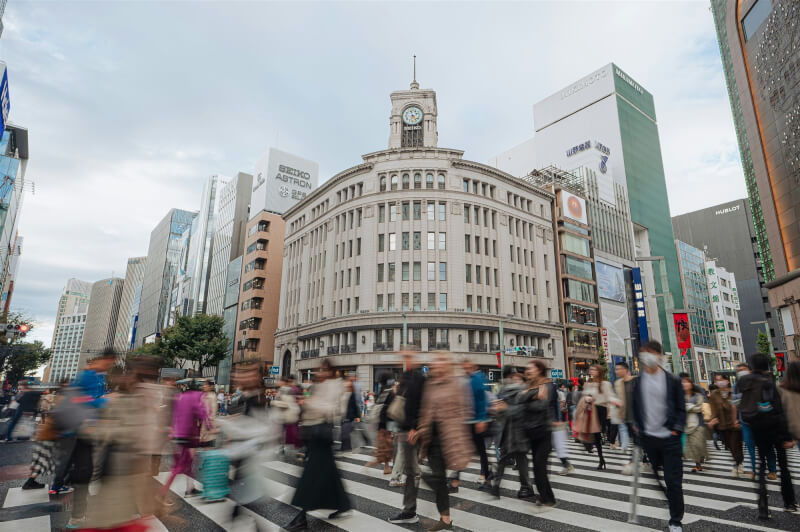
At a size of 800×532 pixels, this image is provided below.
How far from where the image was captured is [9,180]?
43875mm

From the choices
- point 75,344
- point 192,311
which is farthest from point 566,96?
point 75,344

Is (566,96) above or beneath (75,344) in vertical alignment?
above

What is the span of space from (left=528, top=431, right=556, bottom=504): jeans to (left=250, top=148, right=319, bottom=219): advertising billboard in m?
62.4

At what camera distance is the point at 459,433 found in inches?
177

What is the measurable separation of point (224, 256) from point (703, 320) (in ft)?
292

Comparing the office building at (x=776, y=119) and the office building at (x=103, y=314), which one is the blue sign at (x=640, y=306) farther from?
the office building at (x=103, y=314)

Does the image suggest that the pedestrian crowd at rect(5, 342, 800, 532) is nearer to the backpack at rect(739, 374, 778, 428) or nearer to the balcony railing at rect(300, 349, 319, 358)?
the backpack at rect(739, 374, 778, 428)

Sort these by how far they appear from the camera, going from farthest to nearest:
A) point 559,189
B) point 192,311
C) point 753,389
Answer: point 192,311, point 559,189, point 753,389

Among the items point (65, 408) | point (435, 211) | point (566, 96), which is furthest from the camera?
point (566, 96)

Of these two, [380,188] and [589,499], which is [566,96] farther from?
[589,499]

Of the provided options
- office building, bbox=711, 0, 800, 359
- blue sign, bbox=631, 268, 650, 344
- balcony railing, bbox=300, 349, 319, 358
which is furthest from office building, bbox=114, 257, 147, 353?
office building, bbox=711, 0, 800, 359

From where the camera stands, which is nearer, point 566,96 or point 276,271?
point 276,271

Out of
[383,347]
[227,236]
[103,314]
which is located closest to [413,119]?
[383,347]

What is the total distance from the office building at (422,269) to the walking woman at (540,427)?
2992 cm
